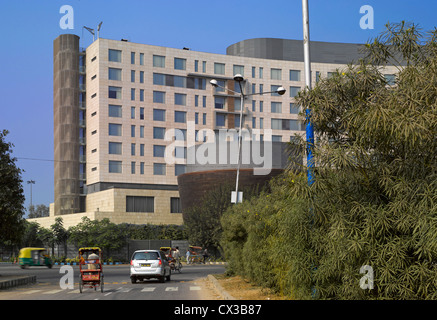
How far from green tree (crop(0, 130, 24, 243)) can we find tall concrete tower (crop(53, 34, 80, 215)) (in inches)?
2243

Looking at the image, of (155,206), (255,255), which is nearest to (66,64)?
(155,206)

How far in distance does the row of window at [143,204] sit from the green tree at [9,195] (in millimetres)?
52165

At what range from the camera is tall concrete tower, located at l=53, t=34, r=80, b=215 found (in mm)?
83312

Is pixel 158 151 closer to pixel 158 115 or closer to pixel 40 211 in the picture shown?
pixel 158 115

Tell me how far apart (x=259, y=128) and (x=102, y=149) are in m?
26.0

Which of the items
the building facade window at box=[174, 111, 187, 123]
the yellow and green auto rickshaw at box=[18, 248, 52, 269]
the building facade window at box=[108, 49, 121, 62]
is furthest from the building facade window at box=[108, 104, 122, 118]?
the yellow and green auto rickshaw at box=[18, 248, 52, 269]

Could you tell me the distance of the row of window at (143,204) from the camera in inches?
3150

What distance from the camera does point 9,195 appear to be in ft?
84.6

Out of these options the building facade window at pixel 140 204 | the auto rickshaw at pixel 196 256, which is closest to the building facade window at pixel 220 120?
the building facade window at pixel 140 204

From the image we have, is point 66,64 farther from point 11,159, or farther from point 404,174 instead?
point 404,174

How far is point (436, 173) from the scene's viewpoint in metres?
10.5

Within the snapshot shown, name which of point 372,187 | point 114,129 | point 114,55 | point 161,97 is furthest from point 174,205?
point 372,187

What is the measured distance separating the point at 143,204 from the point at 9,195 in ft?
183

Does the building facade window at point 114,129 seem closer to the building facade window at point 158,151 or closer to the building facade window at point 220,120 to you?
the building facade window at point 158,151
